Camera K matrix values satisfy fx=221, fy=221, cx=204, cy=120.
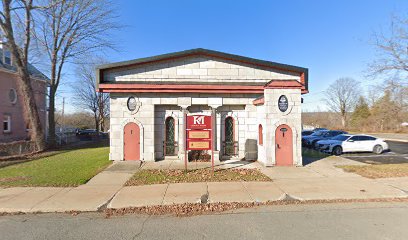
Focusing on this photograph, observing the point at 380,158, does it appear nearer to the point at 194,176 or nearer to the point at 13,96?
the point at 194,176

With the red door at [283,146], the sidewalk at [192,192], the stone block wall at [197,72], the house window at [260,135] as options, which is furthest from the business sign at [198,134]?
the red door at [283,146]

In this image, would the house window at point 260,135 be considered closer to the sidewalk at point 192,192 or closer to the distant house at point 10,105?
the sidewalk at point 192,192

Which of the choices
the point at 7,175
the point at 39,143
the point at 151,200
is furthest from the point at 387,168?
the point at 39,143

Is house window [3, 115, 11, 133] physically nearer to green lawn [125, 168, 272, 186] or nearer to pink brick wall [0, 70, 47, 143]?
pink brick wall [0, 70, 47, 143]

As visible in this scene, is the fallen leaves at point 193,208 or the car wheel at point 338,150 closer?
the fallen leaves at point 193,208

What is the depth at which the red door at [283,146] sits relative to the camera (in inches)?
420

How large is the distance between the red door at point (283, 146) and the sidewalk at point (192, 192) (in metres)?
1.96

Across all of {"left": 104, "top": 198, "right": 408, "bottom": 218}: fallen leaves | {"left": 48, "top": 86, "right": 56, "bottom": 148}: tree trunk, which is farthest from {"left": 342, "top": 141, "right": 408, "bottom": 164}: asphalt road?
{"left": 48, "top": 86, "right": 56, "bottom": 148}: tree trunk

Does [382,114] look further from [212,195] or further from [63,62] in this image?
[63,62]

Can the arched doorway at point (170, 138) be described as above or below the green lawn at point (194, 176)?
above

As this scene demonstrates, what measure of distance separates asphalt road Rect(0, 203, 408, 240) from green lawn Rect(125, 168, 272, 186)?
2.62m

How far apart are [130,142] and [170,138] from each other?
2.12 meters

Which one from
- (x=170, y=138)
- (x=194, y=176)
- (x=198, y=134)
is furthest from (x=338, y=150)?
(x=194, y=176)

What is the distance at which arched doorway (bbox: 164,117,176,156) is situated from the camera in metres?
12.2
